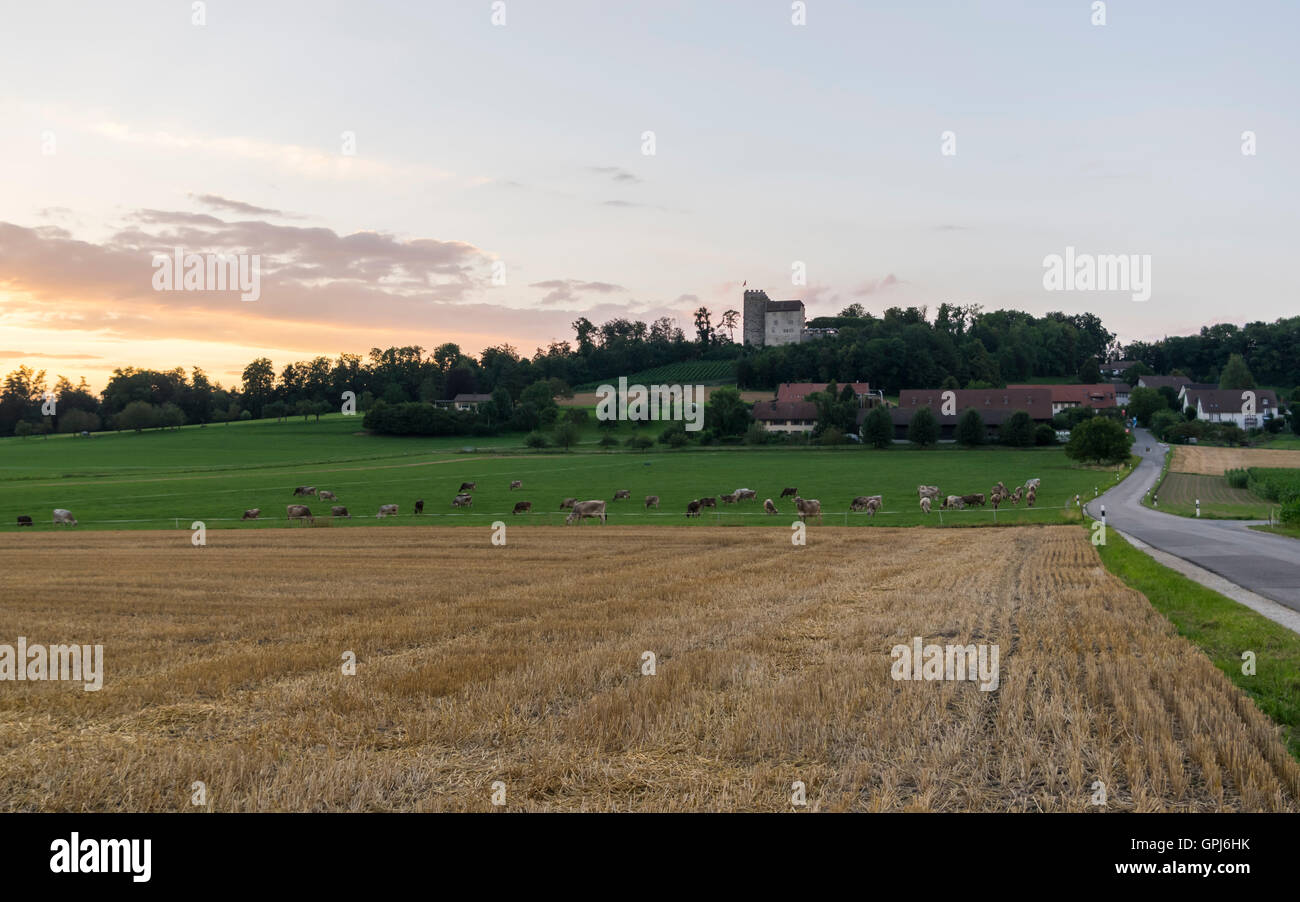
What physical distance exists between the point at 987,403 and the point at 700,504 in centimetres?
10573

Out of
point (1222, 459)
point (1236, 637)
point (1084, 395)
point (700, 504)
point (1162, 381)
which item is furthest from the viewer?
point (1162, 381)

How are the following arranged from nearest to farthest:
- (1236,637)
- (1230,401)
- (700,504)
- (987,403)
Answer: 1. (1236,637)
2. (700,504)
3. (987,403)
4. (1230,401)

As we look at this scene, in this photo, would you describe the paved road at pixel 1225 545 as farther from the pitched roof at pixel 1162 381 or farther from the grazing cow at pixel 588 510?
the pitched roof at pixel 1162 381

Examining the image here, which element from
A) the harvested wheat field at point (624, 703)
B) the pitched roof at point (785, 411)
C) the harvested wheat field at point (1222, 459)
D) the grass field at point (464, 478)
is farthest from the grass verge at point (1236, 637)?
the pitched roof at point (785, 411)

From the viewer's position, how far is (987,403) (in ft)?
469

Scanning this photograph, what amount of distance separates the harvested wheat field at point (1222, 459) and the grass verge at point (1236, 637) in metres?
69.1

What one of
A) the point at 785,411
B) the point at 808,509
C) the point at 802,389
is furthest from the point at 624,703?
the point at 802,389

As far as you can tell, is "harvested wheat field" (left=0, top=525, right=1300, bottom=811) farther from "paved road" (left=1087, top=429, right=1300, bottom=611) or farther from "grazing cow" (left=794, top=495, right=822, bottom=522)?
"grazing cow" (left=794, top=495, right=822, bottom=522)

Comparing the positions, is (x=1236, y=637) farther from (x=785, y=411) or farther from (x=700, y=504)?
(x=785, y=411)

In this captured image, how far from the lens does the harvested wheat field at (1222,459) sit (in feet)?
273

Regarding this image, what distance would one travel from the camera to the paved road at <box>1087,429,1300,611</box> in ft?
70.8

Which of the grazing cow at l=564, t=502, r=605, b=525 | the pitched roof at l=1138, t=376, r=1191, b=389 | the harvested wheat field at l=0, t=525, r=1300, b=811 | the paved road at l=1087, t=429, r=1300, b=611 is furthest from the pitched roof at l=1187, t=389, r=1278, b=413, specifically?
the harvested wheat field at l=0, t=525, r=1300, b=811
